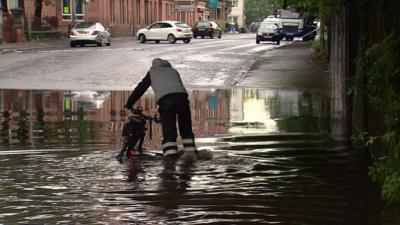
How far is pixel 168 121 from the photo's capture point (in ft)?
32.2

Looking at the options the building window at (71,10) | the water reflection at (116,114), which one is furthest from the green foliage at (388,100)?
the building window at (71,10)

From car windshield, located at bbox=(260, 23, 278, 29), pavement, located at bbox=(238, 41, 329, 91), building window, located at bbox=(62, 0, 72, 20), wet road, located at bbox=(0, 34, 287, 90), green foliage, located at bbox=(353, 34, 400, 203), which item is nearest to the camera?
green foliage, located at bbox=(353, 34, 400, 203)

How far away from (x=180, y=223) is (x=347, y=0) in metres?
5.04

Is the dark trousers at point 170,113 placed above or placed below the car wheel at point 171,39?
below

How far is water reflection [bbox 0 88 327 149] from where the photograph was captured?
12789mm

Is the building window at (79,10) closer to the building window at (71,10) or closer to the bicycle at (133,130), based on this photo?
the building window at (71,10)

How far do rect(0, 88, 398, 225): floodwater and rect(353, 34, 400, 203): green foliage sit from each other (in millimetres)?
463

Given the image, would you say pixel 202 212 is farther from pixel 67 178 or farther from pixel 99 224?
pixel 67 178

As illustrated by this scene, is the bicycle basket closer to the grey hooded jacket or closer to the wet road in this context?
the grey hooded jacket

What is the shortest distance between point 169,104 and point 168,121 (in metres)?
0.22

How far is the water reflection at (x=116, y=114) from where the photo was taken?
12789mm

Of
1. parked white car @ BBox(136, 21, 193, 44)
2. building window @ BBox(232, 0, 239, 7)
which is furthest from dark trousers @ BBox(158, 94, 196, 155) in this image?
building window @ BBox(232, 0, 239, 7)

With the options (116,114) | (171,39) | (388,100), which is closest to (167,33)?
(171,39)

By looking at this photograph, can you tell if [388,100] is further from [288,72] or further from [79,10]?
[79,10]
